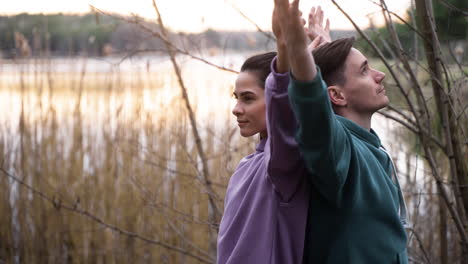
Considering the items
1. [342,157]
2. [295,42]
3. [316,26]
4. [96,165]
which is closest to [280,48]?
[295,42]

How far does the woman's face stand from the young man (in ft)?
0.37

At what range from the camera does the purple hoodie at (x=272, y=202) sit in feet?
2.85

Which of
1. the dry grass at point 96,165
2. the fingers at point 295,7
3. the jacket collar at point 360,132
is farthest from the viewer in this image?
the dry grass at point 96,165

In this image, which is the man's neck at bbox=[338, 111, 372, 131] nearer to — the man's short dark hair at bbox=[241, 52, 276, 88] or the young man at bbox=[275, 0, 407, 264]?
the young man at bbox=[275, 0, 407, 264]

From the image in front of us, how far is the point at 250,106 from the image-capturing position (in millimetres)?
1049

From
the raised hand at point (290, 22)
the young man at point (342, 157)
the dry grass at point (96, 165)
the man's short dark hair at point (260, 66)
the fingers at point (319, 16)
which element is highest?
the fingers at point (319, 16)

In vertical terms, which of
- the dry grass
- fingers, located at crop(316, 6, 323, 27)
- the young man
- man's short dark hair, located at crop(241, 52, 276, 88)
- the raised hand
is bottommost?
the dry grass

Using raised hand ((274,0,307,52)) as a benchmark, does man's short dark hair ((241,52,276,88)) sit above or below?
below

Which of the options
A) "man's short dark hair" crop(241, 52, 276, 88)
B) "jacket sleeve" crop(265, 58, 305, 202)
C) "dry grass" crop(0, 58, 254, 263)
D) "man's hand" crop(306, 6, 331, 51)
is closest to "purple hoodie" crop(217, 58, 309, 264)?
"jacket sleeve" crop(265, 58, 305, 202)

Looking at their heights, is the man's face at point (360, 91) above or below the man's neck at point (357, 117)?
above

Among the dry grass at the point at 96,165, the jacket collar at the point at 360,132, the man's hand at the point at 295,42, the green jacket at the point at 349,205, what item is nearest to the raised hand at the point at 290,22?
the man's hand at the point at 295,42

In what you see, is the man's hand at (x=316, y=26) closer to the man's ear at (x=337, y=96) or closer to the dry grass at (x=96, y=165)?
the man's ear at (x=337, y=96)

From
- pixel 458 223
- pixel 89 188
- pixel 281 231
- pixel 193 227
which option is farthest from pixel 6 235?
pixel 281 231

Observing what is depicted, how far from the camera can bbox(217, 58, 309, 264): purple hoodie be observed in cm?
87
